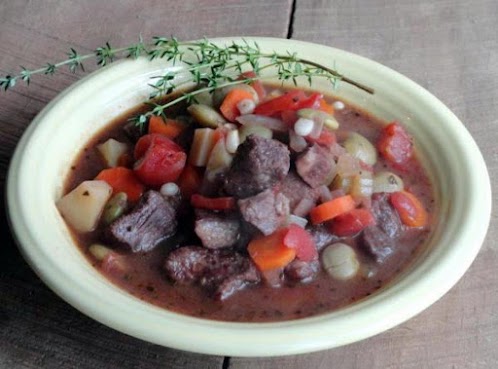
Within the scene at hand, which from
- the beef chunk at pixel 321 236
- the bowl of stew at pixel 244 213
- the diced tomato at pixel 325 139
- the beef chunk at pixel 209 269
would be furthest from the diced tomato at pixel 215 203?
the diced tomato at pixel 325 139

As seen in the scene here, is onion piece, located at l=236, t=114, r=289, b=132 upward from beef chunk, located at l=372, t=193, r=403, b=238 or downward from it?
upward

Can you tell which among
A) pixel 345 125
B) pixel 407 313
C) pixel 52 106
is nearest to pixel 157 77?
pixel 52 106

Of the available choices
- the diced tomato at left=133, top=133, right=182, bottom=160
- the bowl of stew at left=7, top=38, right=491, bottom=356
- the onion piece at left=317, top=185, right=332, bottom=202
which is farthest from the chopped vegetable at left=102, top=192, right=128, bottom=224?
the onion piece at left=317, top=185, right=332, bottom=202

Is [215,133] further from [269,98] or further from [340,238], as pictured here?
[340,238]

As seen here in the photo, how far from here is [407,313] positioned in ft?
6.55

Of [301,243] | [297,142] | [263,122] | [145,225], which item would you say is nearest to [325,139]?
[297,142]

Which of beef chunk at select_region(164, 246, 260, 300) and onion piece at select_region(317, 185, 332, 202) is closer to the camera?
beef chunk at select_region(164, 246, 260, 300)

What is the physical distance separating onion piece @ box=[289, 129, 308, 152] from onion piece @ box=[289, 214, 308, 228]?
9.1 inches

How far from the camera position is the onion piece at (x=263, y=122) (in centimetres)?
252

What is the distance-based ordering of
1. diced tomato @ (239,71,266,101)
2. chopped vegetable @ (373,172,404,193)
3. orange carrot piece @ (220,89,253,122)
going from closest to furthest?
chopped vegetable @ (373,172,404,193) → orange carrot piece @ (220,89,253,122) → diced tomato @ (239,71,266,101)

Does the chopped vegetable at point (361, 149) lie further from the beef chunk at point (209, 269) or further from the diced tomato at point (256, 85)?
the beef chunk at point (209, 269)

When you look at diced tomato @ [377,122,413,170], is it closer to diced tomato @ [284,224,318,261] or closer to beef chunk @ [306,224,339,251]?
beef chunk @ [306,224,339,251]

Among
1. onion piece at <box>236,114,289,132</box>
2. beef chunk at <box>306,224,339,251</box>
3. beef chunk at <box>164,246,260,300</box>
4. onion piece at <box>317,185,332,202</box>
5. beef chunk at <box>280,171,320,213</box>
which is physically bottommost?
beef chunk at <box>306,224,339,251</box>

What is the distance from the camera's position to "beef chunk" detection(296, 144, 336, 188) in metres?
2.35
